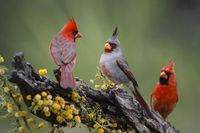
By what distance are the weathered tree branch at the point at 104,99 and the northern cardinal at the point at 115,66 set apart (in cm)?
30

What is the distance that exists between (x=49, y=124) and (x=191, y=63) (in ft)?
18.5

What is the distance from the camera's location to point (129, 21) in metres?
8.77

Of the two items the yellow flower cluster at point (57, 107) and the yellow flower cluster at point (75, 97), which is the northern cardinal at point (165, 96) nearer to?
the yellow flower cluster at point (75, 97)

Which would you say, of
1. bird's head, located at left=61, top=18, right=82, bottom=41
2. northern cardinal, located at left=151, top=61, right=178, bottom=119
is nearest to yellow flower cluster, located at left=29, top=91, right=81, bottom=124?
bird's head, located at left=61, top=18, right=82, bottom=41

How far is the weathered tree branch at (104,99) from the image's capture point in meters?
2.64

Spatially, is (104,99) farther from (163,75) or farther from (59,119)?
(163,75)

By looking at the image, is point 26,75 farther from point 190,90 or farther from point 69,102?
point 190,90

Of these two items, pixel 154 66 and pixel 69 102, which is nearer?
pixel 69 102

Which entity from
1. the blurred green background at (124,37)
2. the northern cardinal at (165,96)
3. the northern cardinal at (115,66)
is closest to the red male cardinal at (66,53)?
the northern cardinal at (115,66)

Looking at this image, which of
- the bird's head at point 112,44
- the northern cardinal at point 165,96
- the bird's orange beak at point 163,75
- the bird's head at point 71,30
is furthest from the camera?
the northern cardinal at point 165,96

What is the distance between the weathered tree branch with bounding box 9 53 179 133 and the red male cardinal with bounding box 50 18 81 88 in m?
0.06

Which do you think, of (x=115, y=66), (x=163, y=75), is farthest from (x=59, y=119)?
(x=163, y=75)

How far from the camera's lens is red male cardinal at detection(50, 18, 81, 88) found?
8.95 ft

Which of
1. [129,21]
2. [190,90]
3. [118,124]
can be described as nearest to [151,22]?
[129,21]
